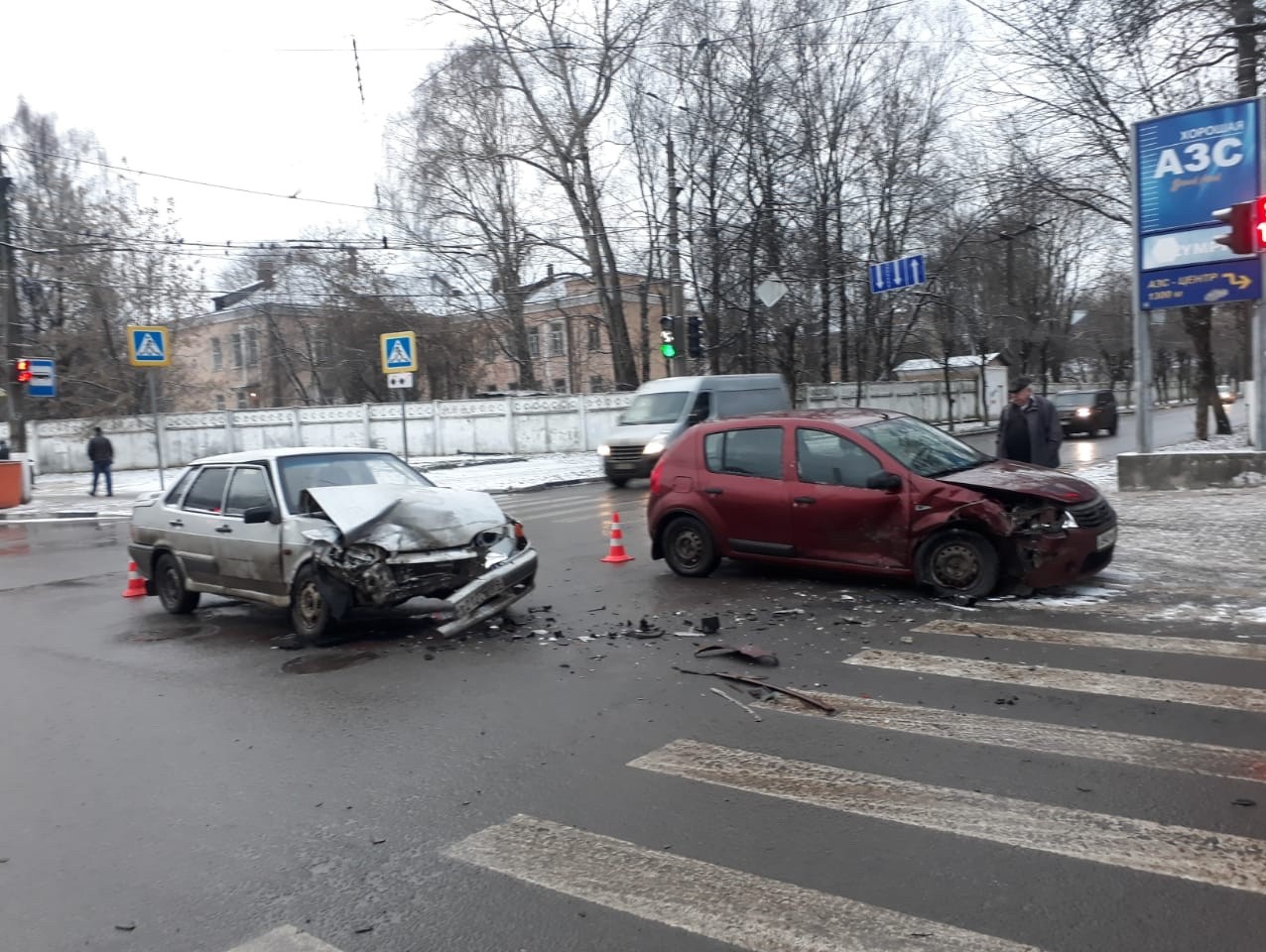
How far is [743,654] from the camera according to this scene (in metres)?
6.77

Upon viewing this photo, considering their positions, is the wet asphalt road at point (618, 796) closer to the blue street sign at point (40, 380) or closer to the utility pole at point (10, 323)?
the blue street sign at point (40, 380)

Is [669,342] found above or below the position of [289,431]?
above

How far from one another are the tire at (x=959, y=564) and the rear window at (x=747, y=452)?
1.63 meters

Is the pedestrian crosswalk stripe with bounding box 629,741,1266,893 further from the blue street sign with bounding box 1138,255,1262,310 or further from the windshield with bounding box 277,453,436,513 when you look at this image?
the blue street sign with bounding box 1138,255,1262,310

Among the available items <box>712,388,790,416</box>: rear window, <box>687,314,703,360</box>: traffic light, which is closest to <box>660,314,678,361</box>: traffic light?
<box>687,314,703,360</box>: traffic light

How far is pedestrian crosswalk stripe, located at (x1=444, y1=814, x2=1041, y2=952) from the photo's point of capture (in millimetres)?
3209

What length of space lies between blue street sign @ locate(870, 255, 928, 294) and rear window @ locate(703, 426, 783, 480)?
745 inches

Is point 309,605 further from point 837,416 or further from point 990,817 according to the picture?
point 990,817

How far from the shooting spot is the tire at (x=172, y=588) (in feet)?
31.5

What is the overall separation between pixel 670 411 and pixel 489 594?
Answer: 46.7ft

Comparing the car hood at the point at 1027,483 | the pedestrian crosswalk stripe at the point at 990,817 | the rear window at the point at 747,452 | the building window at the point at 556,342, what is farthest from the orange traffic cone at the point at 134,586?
the building window at the point at 556,342

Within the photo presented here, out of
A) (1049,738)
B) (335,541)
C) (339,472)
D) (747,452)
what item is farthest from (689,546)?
(1049,738)

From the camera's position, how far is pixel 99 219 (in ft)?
122

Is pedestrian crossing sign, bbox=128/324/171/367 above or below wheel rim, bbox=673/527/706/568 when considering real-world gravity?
above
